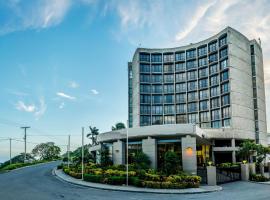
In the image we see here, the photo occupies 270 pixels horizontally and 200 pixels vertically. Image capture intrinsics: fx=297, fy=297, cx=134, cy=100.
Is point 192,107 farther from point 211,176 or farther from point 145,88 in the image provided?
point 211,176

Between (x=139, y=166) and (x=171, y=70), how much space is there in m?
47.2

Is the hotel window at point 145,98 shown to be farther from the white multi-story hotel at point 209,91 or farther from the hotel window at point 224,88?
the hotel window at point 224,88

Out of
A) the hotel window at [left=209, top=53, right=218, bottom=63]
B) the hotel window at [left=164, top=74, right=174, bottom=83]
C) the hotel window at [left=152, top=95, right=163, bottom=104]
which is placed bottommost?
the hotel window at [left=152, top=95, right=163, bottom=104]

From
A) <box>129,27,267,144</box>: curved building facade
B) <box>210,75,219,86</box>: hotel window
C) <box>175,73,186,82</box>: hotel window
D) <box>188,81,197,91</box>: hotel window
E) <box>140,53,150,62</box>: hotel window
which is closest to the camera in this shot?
<box>129,27,267,144</box>: curved building facade

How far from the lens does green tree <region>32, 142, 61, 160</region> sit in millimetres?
92525

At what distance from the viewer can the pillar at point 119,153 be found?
42.2 m

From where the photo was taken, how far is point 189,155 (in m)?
34.4

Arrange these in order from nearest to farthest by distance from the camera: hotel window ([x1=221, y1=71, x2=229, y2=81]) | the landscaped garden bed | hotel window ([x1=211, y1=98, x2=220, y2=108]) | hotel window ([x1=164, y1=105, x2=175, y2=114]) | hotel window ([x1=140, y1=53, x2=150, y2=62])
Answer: the landscaped garden bed → hotel window ([x1=221, y1=71, x2=229, y2=81]) → hotel window ([x1=211, y1=98, x2=220, y2=108]) → hotel window ([x1=164, y1=105, x2=175, y2=114]) → hotel window ([x1=140, y1=53, x2=150, y2=62])

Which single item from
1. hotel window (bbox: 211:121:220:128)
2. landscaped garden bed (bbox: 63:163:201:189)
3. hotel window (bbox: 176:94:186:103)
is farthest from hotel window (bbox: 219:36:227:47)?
landscaped garden bed (bbox: 63:163:201:189)

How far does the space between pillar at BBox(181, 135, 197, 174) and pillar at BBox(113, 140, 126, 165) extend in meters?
10.6

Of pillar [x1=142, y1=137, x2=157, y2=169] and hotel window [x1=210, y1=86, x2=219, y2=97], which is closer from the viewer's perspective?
pillar [x1=142, y1=137, x2=157, y2=169]

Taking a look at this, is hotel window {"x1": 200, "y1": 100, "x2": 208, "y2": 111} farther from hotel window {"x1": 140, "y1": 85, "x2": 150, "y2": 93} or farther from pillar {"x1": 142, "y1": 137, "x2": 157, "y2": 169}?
pillar {"x1": 142, "y1": 137, "x2": 157, "y2": 169}

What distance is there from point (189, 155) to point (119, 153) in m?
12.0

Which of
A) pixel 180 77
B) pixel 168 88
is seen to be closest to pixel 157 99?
pixel 168 88
